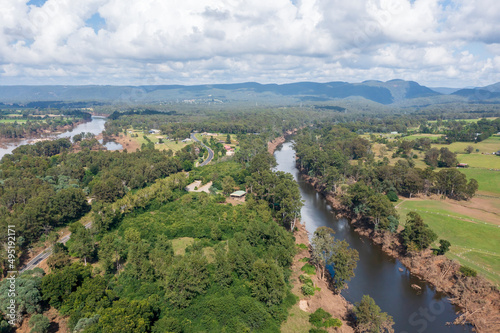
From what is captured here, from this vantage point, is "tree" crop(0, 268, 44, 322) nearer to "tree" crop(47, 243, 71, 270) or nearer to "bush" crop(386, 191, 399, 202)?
A: "tree" crop(47, 243, 71, 270)

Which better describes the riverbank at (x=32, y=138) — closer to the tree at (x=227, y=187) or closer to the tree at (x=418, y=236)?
the tree at (x=227, y=187)

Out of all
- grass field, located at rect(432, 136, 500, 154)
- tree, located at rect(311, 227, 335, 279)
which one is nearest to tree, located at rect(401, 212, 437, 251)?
tree, located at rect(311, 227, 335, 279)

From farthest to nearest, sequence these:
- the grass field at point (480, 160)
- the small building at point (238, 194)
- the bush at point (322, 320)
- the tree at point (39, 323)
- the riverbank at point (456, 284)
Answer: the grass field at point (480, 160), the small building at point (238, 194), the riverbank at point (456, 284), the bush at point (322, 320), the tree at point (39, 323)

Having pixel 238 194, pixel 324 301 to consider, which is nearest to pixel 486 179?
pixel 238 194

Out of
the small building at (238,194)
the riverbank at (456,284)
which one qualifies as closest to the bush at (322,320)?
the riverbank at (456,284)

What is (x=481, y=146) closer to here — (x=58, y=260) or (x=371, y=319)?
(x=371, y=319)

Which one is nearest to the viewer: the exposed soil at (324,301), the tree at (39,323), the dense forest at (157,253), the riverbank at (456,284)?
the tree at (39,323)
